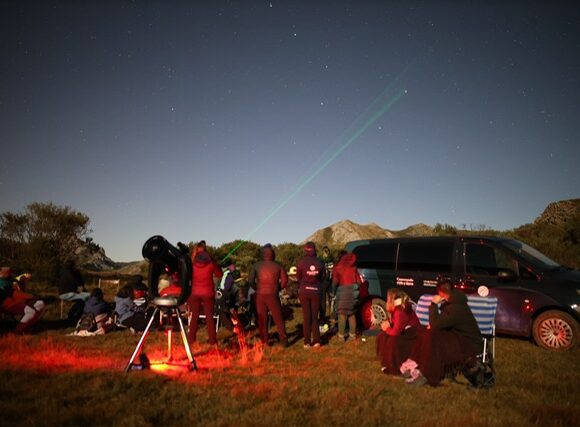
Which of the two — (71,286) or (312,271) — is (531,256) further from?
(71,286)

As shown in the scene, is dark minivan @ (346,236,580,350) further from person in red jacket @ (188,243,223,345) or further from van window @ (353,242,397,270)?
person in red jacket @ (188,243,223,345)

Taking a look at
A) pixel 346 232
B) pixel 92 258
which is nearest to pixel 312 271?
pixel 92 258

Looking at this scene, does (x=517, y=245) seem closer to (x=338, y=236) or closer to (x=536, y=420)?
(x=536, y=420)

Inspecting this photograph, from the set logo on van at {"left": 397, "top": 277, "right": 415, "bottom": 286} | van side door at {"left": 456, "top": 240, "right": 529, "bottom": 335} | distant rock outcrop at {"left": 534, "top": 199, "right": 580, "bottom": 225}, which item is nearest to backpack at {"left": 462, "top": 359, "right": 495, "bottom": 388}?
van side door at {"left": 456, "top": 240, "right": 529, "bottom": 335}

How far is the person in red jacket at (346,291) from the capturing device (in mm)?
9031

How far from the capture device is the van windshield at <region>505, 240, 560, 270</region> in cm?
840

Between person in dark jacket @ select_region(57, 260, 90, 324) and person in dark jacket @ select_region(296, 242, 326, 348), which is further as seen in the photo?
person in dark jacket @ select_region(57, 260, 90, 324)

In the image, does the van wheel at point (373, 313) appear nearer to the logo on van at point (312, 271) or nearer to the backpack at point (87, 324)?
the logo on van at point (312, 271)

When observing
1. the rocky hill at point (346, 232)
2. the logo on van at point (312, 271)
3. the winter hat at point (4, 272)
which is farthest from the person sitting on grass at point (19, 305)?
the rocky hill at point (346, 232)

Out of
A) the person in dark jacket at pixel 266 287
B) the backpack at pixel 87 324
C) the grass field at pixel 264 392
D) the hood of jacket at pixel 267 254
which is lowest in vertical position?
the grass field at pixel 264 392

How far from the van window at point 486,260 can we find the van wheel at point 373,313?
7.35ft

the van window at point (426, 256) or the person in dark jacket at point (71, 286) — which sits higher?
the van window at point (426, 256)

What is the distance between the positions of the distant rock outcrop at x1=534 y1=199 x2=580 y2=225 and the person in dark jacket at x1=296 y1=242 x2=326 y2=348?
3006cm

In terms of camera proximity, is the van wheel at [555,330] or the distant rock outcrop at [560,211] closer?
the van wheel at [555,330]
